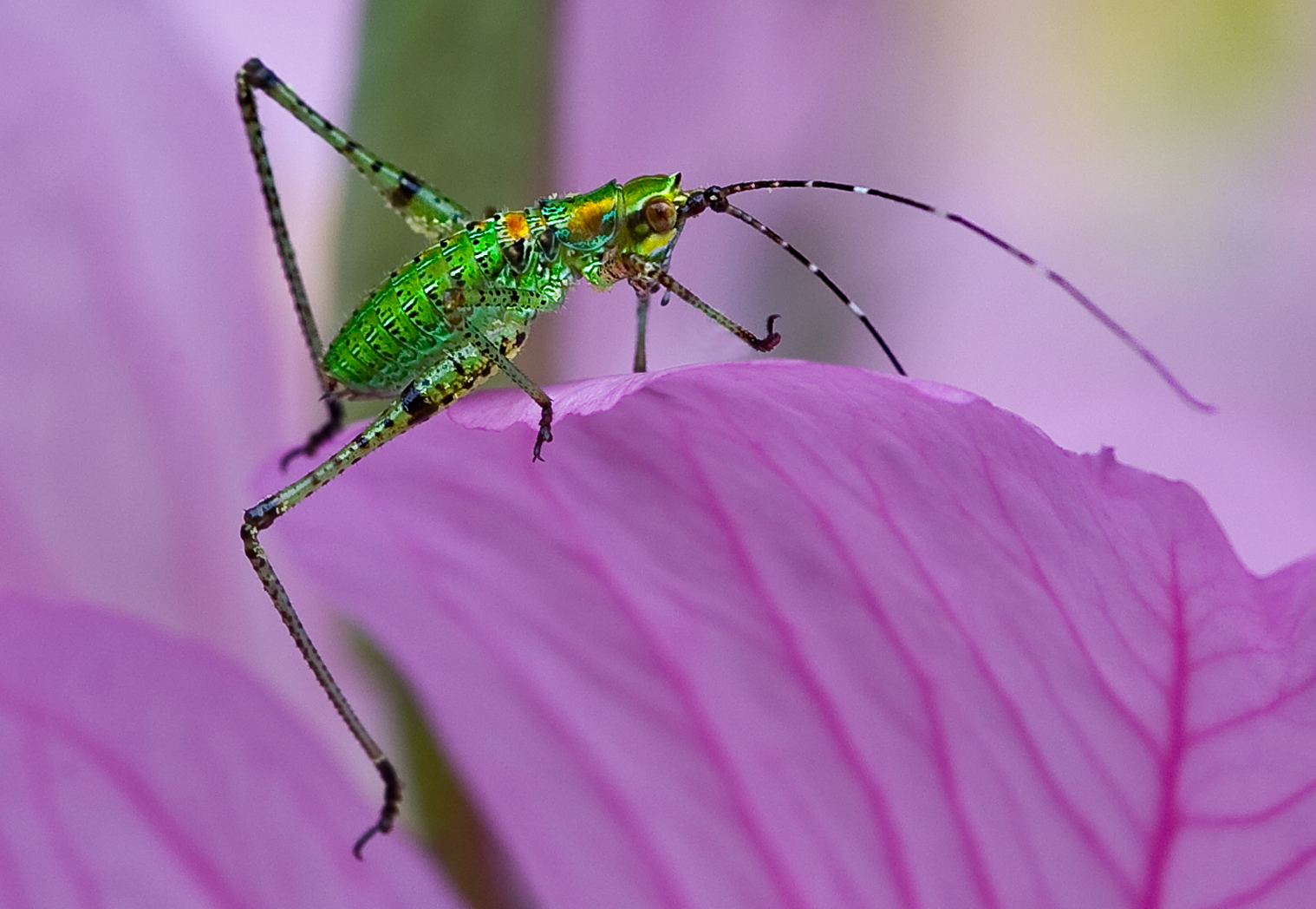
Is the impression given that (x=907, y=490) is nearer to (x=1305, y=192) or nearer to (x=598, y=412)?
(x=598, y=412)

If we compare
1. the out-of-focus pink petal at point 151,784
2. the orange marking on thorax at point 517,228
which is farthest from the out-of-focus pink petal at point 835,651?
the orange marking on thorax at point 517,228

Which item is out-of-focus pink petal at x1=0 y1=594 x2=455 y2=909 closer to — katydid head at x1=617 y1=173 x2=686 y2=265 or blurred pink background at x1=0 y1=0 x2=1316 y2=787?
blurred pink background at x1=0 y1=0 x2=1316 y2=787

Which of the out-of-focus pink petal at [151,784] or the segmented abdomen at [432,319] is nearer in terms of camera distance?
the out-of-focus pink petal at [151,784]

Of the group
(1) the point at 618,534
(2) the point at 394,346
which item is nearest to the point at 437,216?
(2) the point at 394,346

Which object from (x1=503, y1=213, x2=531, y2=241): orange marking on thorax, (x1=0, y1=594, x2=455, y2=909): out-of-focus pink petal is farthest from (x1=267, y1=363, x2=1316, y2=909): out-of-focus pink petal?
(x1=503, y1=213, x2=531, y2=241): orange marking on thorax

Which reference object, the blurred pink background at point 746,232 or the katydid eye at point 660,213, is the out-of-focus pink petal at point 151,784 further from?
the katydid eye at point 660,213

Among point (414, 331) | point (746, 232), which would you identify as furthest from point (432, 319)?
point (746, 232)

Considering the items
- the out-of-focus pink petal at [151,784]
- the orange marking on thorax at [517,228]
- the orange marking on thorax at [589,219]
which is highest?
the orange marking on thorax at [589,219]
